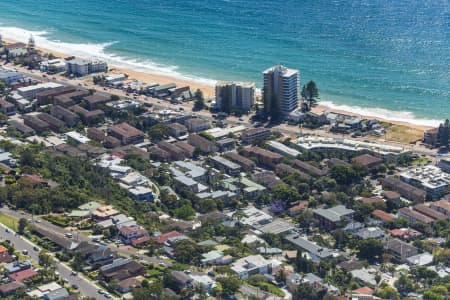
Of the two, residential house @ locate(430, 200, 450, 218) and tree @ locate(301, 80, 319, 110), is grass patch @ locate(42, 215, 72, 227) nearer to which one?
residential house @ locate(430, 200, 450, 218)

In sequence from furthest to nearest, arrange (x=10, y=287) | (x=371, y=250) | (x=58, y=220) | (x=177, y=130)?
(x=177, y=130)
(x=58, y=220)
(x=371, y=250)
(x=10, y=287)

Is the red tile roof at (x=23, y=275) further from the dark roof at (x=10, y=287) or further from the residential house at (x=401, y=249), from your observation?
the residential house at (x=401, y=249)

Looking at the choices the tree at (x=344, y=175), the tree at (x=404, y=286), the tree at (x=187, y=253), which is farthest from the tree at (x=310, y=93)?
the tree at (x=404, y=286)

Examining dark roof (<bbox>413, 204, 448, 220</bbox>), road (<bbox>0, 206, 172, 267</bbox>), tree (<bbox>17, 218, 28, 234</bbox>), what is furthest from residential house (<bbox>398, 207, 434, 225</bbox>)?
tree (<bbox>17, 218, 28, 234</bbox>)

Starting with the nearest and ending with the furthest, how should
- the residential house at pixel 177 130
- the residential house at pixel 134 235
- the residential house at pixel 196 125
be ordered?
1. the residential house at pixel 134 235
2. the residential house at pixel 177 130
3. the residential house at pixel 196 125

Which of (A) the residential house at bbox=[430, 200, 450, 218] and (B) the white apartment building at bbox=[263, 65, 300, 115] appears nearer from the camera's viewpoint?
(A) the residential house at bbox=[430, 200, 450, 218]

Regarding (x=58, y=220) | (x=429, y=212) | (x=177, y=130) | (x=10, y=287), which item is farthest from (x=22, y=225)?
(x=429, y=212)

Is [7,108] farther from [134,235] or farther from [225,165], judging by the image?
[134,235]
